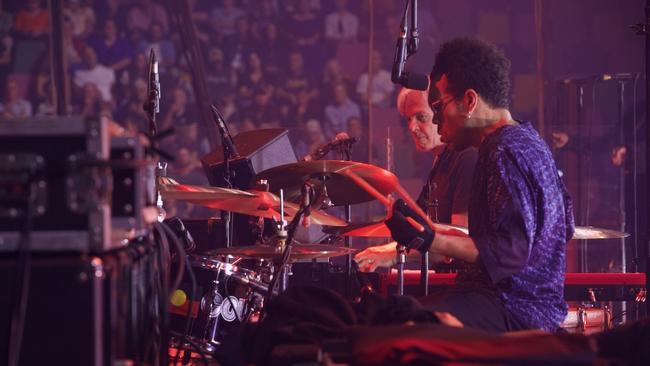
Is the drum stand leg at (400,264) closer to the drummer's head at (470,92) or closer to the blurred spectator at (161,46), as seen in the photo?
the drummer's head at (470,92)

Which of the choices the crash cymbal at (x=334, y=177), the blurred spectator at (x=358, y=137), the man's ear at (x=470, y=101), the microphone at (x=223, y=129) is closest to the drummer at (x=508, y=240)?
the man's ear at (x=470, y=101)

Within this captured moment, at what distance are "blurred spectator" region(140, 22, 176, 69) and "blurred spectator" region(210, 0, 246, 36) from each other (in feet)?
1.61

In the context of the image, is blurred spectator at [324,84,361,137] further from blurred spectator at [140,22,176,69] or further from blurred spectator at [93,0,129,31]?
blurred spectator at [93,0,129,31]

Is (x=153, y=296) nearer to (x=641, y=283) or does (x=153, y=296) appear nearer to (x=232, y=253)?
(x=232, y=253)

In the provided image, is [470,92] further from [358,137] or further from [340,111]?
[340,111]

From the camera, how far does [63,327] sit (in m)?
2.01

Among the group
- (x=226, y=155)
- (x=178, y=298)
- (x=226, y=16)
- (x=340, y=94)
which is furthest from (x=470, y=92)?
(x=226, y=16)

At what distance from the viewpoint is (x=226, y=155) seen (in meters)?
4.30

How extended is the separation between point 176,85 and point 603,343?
6861 millimetres

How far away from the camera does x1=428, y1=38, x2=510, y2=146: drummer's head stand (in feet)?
9.67

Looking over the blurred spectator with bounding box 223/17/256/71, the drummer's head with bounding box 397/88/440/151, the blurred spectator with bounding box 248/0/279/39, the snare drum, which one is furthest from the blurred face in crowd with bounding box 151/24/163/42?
the snare drum

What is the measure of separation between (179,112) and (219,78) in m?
0.59

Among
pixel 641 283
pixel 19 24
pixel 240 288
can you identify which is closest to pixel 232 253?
pixel 240 288

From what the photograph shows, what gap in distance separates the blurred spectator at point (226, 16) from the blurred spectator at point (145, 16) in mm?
497
